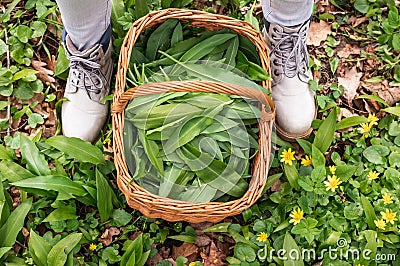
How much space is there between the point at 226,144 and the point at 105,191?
0.44 m

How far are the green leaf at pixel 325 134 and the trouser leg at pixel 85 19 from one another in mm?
822

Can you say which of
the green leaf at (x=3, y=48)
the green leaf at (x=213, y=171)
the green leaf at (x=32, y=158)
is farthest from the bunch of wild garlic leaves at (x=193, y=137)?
the green leaf at (x=3, y=48)

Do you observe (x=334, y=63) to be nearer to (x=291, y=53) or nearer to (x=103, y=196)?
(x=291, y=53)

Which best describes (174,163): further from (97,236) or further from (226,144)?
(97,236)

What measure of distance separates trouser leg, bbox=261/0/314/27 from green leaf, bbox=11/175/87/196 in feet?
2.81

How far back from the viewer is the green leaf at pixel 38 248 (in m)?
1.62

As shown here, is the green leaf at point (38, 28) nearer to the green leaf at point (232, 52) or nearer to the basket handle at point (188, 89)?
the basket handle at point (188, 89)

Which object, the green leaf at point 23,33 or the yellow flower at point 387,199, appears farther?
the green leaf at point 23,33

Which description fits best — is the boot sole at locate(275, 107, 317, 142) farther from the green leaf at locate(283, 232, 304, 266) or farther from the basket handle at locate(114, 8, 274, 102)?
the green leaf at locate(283, 232, 304, 266)

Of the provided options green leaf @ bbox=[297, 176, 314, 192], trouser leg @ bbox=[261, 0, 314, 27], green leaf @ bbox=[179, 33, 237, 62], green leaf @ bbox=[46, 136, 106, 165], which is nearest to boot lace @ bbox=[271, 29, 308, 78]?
trouser leg @ bbox=[261, 0, 314, 27]

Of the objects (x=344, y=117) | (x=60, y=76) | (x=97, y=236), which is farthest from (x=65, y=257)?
(x=344, y=117)

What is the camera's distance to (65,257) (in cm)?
161

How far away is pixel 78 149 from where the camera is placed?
1.76 metres

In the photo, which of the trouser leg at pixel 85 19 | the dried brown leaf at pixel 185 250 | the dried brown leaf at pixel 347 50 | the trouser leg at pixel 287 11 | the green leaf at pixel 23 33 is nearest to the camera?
the trouser leg at pixel 85 19
